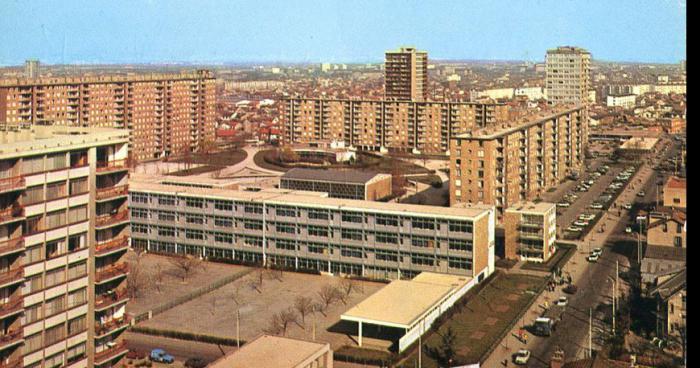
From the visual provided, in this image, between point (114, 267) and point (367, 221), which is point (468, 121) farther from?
point (114, 267)

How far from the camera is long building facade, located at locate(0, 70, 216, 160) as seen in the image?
9836 mm

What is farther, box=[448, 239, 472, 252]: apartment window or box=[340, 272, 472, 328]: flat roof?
box=[448, 239, 472, 252]: apartment window

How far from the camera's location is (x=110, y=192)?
280 cm

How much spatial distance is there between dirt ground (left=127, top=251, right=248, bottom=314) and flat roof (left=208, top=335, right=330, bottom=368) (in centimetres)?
171

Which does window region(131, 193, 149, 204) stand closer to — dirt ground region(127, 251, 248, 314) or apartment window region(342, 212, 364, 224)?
dirt ground region(127, 251, 248, 314)

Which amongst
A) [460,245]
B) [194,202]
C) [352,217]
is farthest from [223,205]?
[460,245]

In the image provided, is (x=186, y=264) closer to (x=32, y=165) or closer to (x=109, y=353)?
(x=109, y=353)

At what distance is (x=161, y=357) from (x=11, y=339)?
1467mm

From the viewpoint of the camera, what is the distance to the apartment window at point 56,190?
8.36 ft

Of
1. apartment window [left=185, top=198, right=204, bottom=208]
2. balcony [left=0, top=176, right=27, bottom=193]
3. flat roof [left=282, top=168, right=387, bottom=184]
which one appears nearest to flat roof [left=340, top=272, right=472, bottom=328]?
apartment window [left=185, top=198, right=204, bottom=208]

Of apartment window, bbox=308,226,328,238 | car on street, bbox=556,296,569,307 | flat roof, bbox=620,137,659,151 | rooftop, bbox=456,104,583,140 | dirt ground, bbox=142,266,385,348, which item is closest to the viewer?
dirt ground, bbox=142,266,385,348

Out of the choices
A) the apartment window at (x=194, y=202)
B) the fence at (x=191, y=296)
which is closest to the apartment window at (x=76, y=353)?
the fence at (x=191, y=296)

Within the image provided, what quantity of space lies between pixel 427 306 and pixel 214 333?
3.81 ft

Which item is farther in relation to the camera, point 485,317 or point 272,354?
point 485,317
